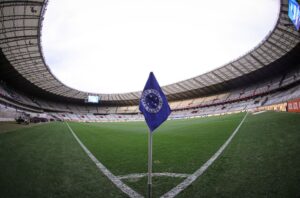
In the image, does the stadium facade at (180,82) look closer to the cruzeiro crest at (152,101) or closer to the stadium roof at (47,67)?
the stadium roof at (47,67)

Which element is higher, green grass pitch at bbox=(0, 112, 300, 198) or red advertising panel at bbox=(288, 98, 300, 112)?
red advertising panel at bbox=(288, 98, 300, 112)

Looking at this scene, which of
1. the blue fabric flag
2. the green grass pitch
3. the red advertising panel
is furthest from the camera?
the red advertising panel

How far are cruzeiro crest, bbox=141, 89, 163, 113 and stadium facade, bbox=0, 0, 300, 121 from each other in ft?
71.8

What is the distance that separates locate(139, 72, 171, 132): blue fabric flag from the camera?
14.4 feet

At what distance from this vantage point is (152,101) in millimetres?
4398

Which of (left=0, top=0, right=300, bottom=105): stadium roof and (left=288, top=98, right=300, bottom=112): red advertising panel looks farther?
(left=0, top=0, right=300, bottom=105): stadium roof

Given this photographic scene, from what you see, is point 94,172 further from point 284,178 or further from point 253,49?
point 253,49

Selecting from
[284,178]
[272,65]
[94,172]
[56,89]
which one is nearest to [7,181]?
[94,172]

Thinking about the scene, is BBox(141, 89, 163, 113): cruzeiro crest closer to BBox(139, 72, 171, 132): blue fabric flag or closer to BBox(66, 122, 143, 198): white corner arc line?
BBox(139, 72, 171, 132): blue fabric flag

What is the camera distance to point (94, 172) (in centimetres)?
508

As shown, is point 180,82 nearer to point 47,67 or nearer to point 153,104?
point 47,67

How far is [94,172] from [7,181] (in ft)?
5.07

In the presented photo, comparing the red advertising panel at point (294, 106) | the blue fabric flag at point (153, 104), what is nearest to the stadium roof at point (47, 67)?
the red advertising panel at point (294, 106)

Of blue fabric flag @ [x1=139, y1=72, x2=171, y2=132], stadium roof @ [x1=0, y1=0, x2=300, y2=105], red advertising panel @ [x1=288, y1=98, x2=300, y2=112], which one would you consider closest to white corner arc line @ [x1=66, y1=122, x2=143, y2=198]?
blue fabric flag @ [x1=139, y1=72, x2=171, y2=132]
